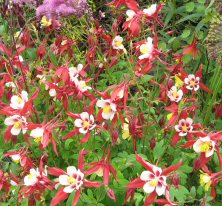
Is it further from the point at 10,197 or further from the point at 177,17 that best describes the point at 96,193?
the point at 177,17

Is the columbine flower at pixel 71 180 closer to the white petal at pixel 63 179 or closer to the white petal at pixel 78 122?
the white petal at pixel 63 179

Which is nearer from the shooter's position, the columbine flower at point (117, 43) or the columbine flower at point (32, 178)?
the columbine flower at point (32, 178)

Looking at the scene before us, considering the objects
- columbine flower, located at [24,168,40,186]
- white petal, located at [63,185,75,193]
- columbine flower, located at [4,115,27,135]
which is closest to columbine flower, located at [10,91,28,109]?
columbine flower, located at [4,115,27,135]

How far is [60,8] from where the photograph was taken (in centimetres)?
259

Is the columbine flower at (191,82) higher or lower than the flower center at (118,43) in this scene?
lower

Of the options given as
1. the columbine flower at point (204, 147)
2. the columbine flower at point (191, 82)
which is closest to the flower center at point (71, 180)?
Answer: the columbine flower at point (204, 147)

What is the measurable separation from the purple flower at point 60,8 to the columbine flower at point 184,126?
3.21ft

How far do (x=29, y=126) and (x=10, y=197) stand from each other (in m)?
0.42

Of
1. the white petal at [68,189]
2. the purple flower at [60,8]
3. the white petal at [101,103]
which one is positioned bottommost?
the purple flower at [60,8]

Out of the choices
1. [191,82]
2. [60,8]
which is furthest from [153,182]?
[60,8]

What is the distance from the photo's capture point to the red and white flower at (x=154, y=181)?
148 centimetres

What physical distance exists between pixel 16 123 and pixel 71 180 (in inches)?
13.1

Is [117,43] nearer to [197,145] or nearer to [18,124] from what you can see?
[18,124]

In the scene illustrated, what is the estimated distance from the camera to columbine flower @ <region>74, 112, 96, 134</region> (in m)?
1.80
